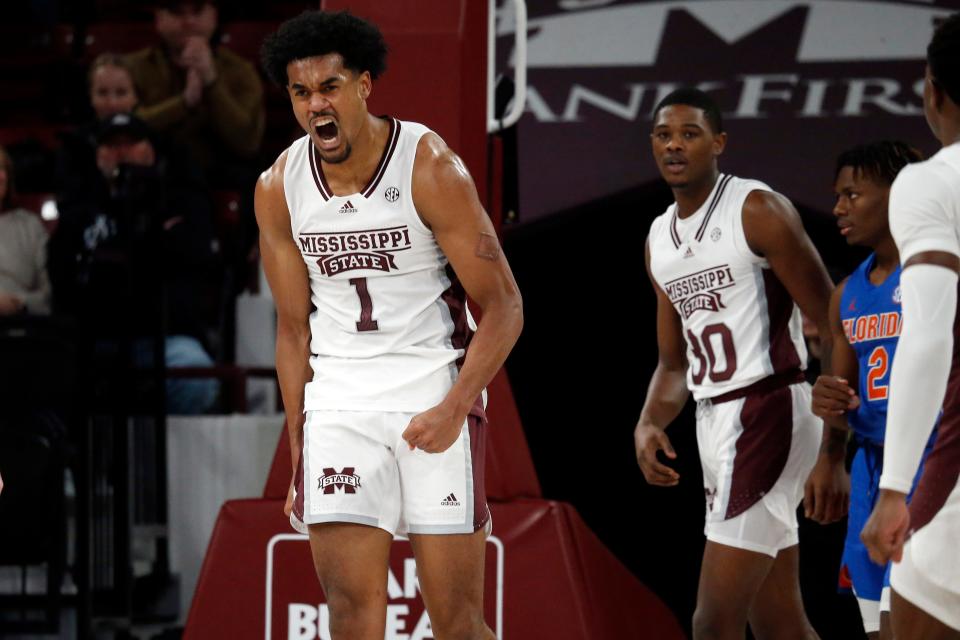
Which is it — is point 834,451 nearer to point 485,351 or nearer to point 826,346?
point 826,346

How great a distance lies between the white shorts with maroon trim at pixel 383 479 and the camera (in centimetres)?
358

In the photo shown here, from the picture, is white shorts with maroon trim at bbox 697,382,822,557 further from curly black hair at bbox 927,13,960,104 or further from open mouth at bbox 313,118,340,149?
curly black hair at bbox 927,13,960,104

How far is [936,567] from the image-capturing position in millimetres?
2482

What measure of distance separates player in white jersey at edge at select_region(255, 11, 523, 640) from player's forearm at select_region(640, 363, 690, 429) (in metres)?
1.17

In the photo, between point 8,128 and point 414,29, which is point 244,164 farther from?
point 414,29

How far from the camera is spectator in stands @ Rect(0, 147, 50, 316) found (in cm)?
652

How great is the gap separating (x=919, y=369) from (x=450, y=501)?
4.78 feet

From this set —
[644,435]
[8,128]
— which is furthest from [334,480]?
[8,128]

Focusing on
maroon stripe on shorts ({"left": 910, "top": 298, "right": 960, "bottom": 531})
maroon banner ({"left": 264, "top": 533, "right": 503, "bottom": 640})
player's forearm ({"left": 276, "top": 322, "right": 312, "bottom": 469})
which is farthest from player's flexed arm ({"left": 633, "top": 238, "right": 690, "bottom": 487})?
maroon stripe on shorts ({"left": 910, "top": 298, "right": 960, "bottom": 531})

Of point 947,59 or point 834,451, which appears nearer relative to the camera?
point 947,59

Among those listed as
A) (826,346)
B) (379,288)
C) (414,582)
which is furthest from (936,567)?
(414,582)

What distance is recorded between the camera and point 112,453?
5.68m

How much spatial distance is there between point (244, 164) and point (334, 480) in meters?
4.26

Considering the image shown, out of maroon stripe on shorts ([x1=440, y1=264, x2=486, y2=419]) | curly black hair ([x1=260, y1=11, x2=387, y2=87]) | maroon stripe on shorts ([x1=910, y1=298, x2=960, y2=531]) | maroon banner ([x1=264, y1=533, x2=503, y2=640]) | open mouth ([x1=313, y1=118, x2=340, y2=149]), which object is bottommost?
maroon banner ([x1=264, y1=533, x2=503, y2=640])
